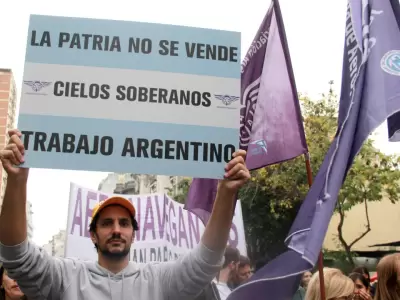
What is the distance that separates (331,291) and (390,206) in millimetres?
23408

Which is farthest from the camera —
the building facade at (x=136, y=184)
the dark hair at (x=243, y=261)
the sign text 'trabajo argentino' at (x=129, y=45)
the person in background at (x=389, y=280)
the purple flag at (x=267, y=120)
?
the building facade at (x=136, y=184)

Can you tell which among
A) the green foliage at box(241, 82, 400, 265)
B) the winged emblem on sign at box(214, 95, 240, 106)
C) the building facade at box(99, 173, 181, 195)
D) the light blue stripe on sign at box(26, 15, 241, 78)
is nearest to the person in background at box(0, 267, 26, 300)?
the light blue stripe on sign at box(26, 15, 241, 78)

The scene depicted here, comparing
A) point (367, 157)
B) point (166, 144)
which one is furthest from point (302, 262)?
point (367, 157)

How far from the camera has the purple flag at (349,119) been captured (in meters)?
2.69

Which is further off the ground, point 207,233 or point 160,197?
point 160,197

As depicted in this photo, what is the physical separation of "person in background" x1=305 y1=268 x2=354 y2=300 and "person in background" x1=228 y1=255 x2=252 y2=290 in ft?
5.97

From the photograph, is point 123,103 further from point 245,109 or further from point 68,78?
point 245,109

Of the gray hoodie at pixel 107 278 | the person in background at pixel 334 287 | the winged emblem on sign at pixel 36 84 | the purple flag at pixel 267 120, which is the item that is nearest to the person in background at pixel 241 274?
the purple flag at pixel 267 120

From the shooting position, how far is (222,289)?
5117mm

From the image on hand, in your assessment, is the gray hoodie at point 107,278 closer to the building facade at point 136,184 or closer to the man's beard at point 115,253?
the man's beard at point 115,253

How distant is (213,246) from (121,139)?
65cm

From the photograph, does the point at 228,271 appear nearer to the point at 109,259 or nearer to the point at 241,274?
the point at 241,274

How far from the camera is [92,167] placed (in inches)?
101

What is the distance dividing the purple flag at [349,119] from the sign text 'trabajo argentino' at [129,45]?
2.46ft
